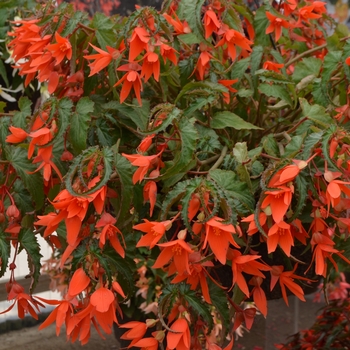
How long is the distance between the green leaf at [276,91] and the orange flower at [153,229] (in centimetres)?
21

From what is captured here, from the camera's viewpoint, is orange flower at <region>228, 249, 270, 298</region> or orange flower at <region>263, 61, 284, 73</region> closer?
orange flower at <region>228, 249, 270, 298</region>

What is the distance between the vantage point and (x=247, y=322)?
43 cm

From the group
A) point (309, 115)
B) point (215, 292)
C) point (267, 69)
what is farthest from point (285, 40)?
point (215, 292)

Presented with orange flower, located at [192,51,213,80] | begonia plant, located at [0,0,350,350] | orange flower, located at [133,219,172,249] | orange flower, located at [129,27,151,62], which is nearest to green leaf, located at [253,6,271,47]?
begonia plant, located at [0,0,350,350]

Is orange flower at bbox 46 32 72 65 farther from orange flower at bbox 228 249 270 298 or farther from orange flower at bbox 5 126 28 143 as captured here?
orange flower at bbox 228 249 270 298

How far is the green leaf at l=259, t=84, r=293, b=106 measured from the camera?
513 mm

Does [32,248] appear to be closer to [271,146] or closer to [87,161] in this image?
[87,161]

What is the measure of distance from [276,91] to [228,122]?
6 centimetres

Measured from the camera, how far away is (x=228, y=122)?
495 mm

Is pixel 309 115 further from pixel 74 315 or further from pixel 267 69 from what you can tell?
pixel 74 315

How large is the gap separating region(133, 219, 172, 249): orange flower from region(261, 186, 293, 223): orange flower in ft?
0.23

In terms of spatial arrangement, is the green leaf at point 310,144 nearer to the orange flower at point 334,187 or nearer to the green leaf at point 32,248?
the orange flower at point 334,187

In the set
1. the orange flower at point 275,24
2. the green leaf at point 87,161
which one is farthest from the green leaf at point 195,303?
the orange flower at point 275,24

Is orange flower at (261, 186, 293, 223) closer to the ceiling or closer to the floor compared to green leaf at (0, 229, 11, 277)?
closer to the ceiling
